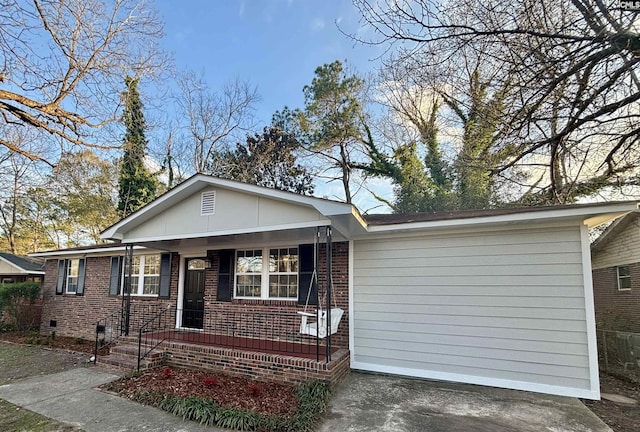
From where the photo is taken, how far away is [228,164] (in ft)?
63.9

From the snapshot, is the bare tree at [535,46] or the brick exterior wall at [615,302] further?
the brick exterior wall at [615,302]

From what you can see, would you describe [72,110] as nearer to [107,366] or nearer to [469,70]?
[107,366]

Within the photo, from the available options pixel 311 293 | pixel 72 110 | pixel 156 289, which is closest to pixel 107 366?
pixel 156 289

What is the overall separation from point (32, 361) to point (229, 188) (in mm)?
6855

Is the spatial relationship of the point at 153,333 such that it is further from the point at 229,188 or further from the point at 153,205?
the point at 229,188

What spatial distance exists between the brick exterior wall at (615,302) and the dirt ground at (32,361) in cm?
1484

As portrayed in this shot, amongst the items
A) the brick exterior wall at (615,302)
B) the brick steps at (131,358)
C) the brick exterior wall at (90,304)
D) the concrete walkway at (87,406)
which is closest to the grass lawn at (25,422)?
the concrete walkway at (87,406)

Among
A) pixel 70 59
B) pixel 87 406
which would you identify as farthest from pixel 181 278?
pixel 70 59

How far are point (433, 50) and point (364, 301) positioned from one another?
4760mm

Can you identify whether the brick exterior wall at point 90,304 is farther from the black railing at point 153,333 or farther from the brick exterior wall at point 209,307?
the black railing at point 153,333

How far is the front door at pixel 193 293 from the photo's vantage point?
9.23 metres

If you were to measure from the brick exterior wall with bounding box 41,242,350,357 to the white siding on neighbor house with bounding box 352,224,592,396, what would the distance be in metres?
0.40

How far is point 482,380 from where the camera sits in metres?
5.80

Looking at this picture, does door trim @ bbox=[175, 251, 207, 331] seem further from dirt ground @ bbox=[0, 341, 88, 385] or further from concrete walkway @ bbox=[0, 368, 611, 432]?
concrete walkway @ bbox=[0, 368, 611, 432]
